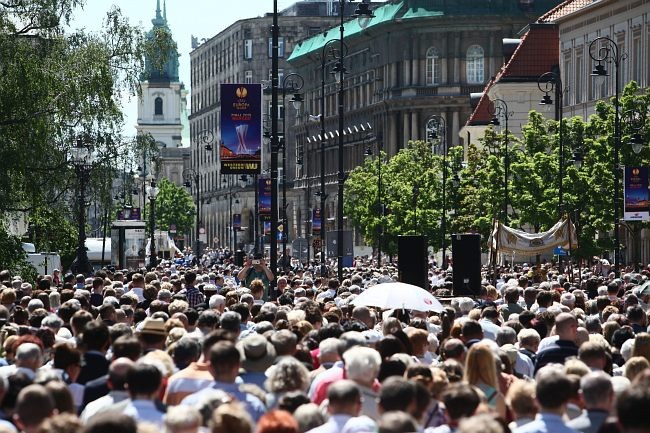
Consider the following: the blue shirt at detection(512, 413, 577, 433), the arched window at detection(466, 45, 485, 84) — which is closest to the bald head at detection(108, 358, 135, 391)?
the blue shirt at detection(512, 413, 577, 433)

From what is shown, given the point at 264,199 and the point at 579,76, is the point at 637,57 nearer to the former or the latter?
the point at 579,76

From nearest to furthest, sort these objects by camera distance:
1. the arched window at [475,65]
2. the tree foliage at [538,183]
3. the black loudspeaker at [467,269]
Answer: the black loudspeaker at [467,269]
the tree foliage at [538,183]
the arched window at [475,65]

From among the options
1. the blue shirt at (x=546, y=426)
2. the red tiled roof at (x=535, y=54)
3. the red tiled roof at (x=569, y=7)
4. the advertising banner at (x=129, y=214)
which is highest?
the red tiled roof at (x=569, y=7)

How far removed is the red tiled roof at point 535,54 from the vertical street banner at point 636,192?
49.6 m

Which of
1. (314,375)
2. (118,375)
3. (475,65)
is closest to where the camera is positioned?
(118,375)

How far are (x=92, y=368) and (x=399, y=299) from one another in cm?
779

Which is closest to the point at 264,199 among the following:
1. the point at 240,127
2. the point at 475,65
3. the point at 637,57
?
the point at 637,57

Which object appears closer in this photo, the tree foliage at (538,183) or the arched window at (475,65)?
the tree foliage at (538,183)

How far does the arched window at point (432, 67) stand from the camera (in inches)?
5217

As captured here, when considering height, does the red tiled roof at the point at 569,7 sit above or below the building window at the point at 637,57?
above

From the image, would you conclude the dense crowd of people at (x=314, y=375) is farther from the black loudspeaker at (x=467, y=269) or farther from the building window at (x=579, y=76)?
the building window at (x=579, y=76)

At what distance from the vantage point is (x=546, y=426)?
11.3 metres

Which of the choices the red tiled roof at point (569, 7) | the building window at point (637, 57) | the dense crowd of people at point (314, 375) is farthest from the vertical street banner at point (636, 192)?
the red tiled roof at point (569, 7)

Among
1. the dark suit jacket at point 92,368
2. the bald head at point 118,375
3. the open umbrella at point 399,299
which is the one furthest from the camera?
the open umbrella at point 399,299
